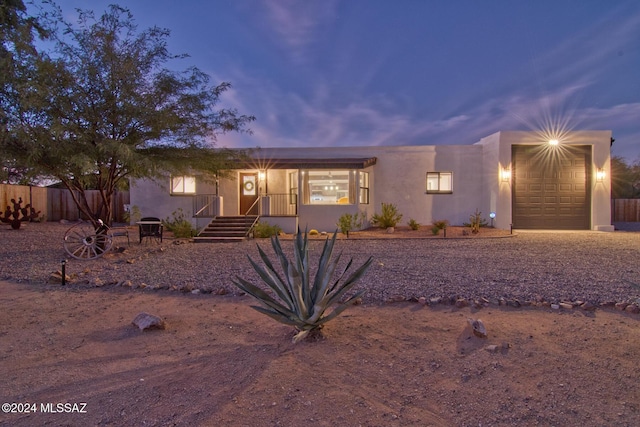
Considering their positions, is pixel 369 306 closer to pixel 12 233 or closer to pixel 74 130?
pixel 74 130

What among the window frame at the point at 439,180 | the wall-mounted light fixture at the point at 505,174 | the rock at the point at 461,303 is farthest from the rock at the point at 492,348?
the window frame at the point at 439,180

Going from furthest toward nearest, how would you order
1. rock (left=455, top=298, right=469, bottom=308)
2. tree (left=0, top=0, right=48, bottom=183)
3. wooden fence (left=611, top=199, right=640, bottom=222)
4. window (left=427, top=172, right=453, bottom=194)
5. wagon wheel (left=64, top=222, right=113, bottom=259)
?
wooden fence (left=611, top=199, right=640, bottom=222) → window (left=427, top=172, right=453, bottom=194) → wagon wheel (left=64, top=222, right=113, bottom=259) → tree (left=0, top=0, right=48, bottom=183) → rock (left=455, top=298, right=469, bottom=308)

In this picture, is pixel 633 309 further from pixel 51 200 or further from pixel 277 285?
pixel 51 200

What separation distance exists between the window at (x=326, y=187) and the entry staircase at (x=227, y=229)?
2.91 metres

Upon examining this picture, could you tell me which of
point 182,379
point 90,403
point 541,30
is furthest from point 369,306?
point 541,30

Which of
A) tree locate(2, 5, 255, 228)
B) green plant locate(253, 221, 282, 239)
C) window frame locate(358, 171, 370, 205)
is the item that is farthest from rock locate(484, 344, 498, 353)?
window frame locate(358, 171, 370, 205)

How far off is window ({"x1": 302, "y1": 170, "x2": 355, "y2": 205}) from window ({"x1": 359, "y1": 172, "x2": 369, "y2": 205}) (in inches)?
22.0

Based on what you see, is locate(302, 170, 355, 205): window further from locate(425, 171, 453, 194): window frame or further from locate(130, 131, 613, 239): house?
locate(425, 171, 453, 194): window frame

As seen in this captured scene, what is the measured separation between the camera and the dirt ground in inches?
98.3

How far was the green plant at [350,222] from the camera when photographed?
13381 millimetres

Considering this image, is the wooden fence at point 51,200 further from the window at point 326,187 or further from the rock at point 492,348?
the rock at point 492,348

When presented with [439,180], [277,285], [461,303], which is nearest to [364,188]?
[439,180]

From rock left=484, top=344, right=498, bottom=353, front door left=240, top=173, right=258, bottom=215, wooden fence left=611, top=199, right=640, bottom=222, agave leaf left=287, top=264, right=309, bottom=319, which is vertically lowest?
rock left=484, top=344, right=498, bottom=353

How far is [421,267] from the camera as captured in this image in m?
7.50
